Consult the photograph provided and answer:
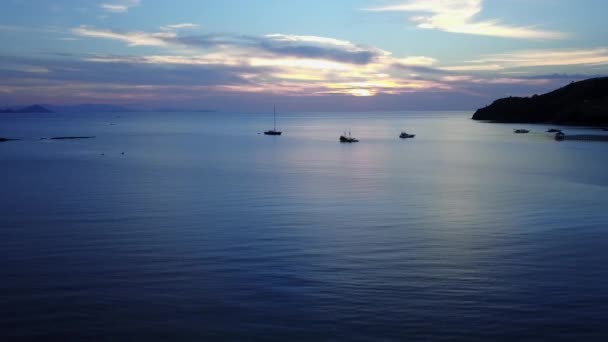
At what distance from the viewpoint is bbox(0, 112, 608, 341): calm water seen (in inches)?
601

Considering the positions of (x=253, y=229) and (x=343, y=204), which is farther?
(x=343, y=204)

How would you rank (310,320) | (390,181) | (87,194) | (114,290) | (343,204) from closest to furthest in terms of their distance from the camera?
(310,320), (114,290), (343,204), (87,194), (390,181)

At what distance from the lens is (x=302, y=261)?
71.6 feet

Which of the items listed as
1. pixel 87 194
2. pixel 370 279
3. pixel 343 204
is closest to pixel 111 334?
pixel 370 279

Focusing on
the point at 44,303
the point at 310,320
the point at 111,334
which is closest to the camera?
the point at 111,334

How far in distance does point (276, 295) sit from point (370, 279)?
12.1ft

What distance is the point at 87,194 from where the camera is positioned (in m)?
41.3

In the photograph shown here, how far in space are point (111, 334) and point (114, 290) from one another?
3796 mm

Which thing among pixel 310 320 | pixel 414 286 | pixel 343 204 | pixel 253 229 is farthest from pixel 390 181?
pixel 310 320

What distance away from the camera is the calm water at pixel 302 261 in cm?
1527

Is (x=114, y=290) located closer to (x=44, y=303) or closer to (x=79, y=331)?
(x=44, y=303)

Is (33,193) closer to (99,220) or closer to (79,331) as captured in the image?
(99,220)

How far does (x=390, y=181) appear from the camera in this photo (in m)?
51.8

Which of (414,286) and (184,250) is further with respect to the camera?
(184,250)
